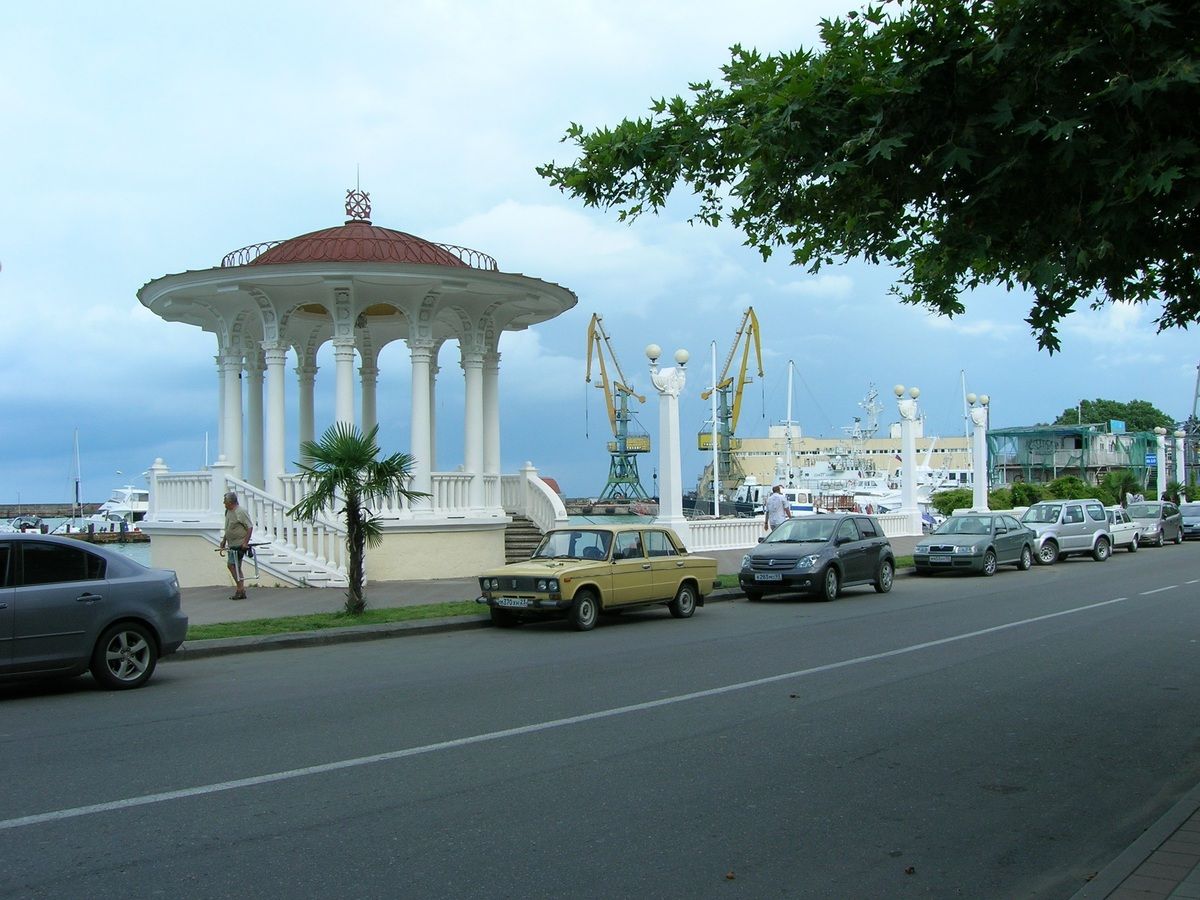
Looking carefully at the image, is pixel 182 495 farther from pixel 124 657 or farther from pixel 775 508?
pixel 775 508

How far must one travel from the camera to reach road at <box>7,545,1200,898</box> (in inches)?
219

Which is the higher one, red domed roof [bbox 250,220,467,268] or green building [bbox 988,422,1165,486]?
red domed roof [bbox 250,220,467,268]

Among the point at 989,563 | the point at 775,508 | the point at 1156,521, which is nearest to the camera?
the point at 989,563

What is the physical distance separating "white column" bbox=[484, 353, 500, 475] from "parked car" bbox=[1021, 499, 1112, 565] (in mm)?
15812

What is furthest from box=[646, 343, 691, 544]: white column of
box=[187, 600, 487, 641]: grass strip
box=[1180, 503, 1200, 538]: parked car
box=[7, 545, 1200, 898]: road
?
box=[1180, 503, 1200, 538]: parked car

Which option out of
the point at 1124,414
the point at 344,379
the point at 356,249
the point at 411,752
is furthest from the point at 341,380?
the point at 1124,414

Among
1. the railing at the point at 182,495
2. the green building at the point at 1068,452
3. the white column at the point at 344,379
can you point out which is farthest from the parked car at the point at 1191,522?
the green building at the point at 1068,452

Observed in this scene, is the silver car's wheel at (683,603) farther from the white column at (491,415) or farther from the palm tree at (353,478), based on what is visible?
the white column at (491,415)

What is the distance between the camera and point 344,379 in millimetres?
22203

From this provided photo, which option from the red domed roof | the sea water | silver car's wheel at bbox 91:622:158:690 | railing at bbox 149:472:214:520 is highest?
the red domed roof

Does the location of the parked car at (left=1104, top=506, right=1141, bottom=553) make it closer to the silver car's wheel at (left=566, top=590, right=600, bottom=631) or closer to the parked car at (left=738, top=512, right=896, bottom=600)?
the parked car at (left=738, top=512, right=896, bottom=600)

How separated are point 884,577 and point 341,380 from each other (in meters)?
11.8

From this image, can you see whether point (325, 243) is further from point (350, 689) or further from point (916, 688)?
point (916, 688)

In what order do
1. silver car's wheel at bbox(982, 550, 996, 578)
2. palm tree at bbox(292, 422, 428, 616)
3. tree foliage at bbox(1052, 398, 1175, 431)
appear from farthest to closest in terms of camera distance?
tree foliage at bbox(1052, 398, 1175, 431), silver car's wheel at bbox(982, 550, 996, 578), palm tree at bbox(292, 422, 428, 616)
